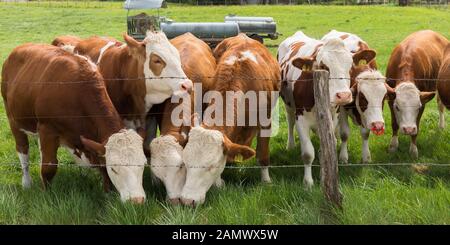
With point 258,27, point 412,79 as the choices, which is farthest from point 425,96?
point 258,27

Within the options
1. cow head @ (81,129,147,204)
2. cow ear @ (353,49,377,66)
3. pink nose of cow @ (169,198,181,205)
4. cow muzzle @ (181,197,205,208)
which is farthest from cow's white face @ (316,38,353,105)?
cow head @ (81,129,147,204)

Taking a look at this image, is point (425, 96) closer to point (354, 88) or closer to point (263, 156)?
point (354, 88)

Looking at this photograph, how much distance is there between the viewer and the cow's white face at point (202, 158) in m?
5.24

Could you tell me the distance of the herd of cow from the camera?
5.31 m

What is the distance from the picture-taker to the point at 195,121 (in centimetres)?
585

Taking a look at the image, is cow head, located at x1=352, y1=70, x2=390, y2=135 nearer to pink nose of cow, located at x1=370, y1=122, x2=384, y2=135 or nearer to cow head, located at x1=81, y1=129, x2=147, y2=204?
pink nose of cow, located at x1=370, y1=122, x2=384, y2=135

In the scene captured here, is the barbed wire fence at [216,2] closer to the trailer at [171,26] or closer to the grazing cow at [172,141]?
the trailer at [171,26]

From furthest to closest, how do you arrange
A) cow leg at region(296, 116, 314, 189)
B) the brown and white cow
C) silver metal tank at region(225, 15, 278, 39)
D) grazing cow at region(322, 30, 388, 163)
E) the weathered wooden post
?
silver metal tank at region(225, 15, 278, 39) < grazing cow at region(322, 30, 388, 163) < cow leg at region(296, 116, 314, 189) < the brown and white cow < the weathered wooden post

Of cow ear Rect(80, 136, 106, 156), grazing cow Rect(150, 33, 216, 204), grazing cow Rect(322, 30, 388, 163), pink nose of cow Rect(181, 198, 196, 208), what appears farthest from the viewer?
grazing cow Rect(322, 30, 388, 163)

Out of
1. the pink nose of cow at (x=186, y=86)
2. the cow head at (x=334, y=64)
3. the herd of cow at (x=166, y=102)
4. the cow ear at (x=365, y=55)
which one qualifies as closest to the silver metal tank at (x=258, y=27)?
the herd of cow at (x=166, y=102)

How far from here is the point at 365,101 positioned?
677cm

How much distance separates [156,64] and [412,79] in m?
3.70

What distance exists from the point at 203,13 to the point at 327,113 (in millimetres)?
32384
